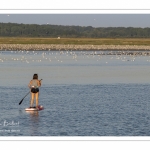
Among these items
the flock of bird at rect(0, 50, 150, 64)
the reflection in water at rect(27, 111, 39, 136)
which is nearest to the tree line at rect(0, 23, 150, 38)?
the flock of bird at rect(0, 50, 150, 64)

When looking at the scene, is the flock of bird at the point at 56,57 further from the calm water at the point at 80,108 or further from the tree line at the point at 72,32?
the tree line at the point at 72,32

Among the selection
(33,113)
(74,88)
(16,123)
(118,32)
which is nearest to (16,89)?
(74,88)

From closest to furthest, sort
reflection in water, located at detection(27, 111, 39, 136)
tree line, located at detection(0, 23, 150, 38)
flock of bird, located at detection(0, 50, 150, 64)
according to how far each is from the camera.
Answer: reflection in water, located at detection(27, 111, 39, 136)
flock of bird, located at detection(0, 50, 150, 64)
tree line, located at detection(0, 23, 150, 38)

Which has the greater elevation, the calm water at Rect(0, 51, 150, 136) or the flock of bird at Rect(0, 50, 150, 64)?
the flock of bird at Rect(0, 50, 150, 64)

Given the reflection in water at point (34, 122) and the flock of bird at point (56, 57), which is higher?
the flock of bird at point (56, 57)

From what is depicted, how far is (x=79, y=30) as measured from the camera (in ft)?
597

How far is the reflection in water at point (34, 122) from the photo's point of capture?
20250 mm

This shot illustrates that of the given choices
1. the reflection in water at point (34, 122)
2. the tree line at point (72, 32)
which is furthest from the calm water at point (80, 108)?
the tree line at point (72, 32)

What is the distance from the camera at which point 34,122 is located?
870 inches

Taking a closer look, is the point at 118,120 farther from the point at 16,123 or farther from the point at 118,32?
the point at 118,32

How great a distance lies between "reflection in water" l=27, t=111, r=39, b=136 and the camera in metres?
20.2

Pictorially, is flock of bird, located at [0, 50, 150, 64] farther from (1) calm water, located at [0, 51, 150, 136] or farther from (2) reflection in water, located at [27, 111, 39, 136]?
(2) reflection in water, located at [27, 111, 39, 136]
